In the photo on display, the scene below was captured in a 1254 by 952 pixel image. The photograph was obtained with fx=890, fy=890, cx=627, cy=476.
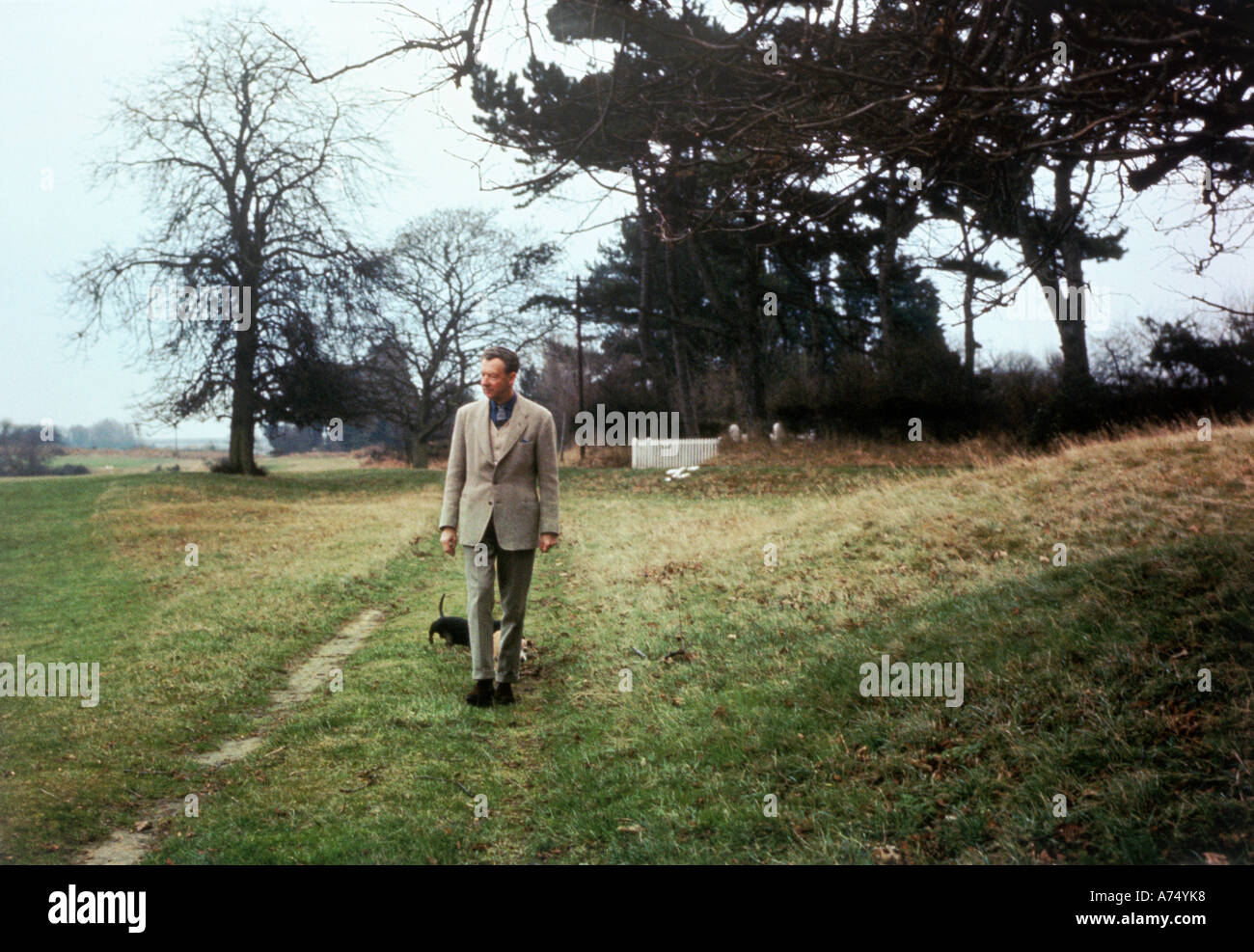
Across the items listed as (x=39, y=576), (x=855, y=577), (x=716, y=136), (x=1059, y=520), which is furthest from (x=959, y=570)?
(x=39, y=576)

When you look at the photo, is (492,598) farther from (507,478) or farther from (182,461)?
(182,461)

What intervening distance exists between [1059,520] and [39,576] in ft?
44.3

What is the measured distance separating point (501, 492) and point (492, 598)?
782mm

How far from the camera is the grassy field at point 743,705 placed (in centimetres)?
410

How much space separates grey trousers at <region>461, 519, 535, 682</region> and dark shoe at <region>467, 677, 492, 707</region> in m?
0.05

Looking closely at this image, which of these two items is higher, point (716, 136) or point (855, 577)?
point (716, 136)

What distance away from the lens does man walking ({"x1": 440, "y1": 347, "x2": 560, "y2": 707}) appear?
247 inches

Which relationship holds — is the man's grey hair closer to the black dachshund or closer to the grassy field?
the grassy field

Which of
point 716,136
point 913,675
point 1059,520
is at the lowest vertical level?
point 913,675

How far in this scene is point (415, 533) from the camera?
18672 millimetres

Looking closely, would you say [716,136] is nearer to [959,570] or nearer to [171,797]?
[959,570]

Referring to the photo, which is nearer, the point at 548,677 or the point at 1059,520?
the point at 548,677

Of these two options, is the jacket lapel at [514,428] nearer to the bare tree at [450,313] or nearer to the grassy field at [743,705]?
the grassy field at [743,705]
